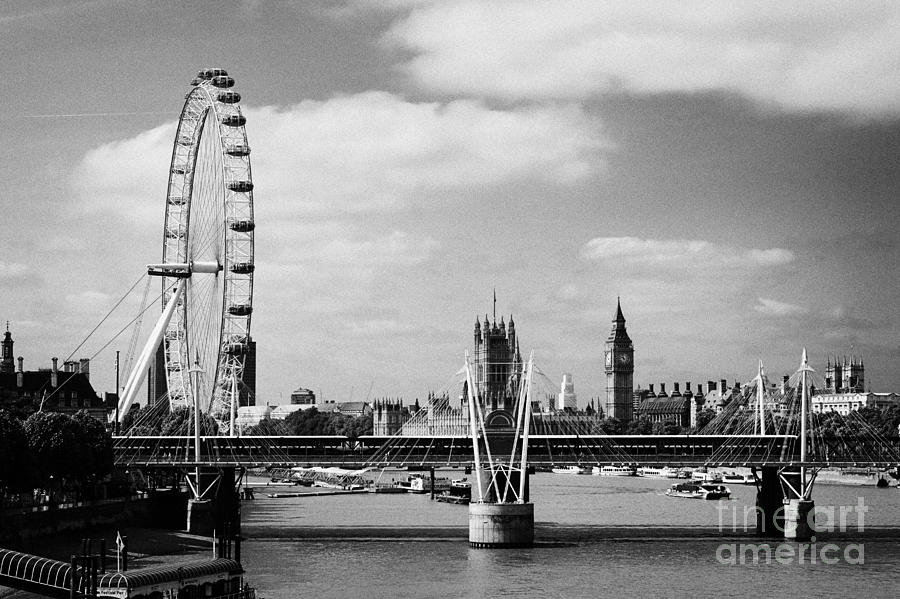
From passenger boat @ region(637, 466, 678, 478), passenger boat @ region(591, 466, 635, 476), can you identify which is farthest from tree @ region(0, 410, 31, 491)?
passenger boat @ region(591, 466, 635, 476)

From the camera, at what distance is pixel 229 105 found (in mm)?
85562

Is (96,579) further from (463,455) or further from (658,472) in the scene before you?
(658,472)

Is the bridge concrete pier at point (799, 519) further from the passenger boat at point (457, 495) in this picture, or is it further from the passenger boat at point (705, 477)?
the passenger boat at point (705, 477)

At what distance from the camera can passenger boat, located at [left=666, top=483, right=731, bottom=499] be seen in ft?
391

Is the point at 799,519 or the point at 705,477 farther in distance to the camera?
the point at 705,477

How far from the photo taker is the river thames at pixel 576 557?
5544 cm

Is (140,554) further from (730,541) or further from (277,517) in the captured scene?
(277,517)

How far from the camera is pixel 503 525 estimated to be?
6762 cm

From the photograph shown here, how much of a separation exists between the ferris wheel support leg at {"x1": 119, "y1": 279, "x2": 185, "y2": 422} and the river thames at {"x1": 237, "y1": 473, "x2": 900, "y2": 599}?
9280 millimetres

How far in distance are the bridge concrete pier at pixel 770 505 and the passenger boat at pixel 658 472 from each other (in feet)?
296

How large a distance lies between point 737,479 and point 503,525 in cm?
8938

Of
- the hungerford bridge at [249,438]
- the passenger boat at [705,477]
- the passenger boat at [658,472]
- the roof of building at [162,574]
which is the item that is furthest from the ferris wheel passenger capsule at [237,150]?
the passenger boat at [658,472]

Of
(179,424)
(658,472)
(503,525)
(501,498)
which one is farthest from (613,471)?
(503,525)

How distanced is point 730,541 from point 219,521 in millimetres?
24859
